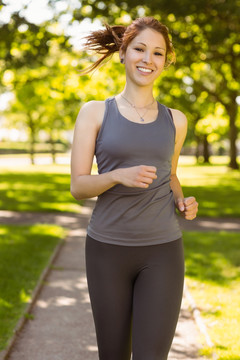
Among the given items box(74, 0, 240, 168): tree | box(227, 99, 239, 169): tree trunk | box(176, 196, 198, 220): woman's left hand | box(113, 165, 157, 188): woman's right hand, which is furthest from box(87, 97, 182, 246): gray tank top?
box(227, 99, 239, 169): tree trunk

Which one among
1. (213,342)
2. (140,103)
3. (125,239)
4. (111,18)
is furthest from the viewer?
(111,18)

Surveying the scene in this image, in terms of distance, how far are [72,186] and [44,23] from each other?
528 inches

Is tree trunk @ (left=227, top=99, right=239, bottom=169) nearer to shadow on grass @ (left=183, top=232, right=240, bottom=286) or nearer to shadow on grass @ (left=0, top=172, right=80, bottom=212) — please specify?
shadow on grass @ (left=0, top=172, right=80, bottom=212)

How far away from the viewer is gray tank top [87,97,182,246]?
8.38ft

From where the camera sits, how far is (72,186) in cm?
266

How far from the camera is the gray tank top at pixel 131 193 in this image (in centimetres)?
255

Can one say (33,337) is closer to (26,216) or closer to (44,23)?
(26,216)

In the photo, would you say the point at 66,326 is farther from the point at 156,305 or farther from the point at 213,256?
the point at 213,256

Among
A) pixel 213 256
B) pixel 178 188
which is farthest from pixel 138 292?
pixel 213 256

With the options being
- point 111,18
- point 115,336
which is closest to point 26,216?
point 111,18

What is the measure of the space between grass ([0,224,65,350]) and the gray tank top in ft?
8.14

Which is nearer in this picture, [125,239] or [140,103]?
[125,239]

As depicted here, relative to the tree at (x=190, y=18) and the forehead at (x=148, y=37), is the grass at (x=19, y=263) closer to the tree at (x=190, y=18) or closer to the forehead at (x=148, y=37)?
the forehead at (x=148, y=37)

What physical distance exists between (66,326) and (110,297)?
9.32 feet
